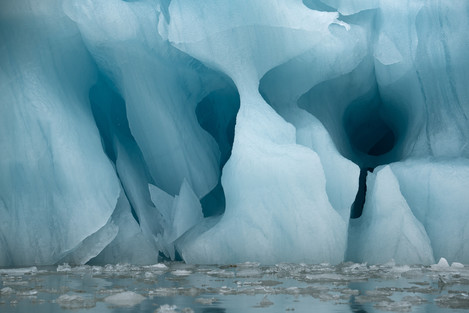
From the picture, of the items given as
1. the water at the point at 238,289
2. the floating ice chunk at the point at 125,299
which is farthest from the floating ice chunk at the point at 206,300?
the floating ice chunk at the point at 125,299

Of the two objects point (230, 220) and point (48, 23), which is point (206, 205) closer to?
point (230, 220)

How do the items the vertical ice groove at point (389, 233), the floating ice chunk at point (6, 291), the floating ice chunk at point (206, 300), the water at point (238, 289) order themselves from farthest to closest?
the vertical ice groove at point (389, 233)
the floating ice chunk at point (6, 291)
the floating ice chunk at point (206, 300)
the water at point (238, 289)

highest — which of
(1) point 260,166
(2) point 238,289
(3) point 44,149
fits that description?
(3) point 44,149

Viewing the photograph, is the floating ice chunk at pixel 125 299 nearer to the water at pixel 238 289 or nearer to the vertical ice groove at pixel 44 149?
the water at pixel 238 289

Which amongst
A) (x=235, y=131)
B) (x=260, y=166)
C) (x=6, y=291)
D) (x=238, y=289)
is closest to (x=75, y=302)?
(x=6, y=291)

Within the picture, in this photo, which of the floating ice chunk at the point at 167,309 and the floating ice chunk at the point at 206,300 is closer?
the floating ice chunk at the point at 167,309

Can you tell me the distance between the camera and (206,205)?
6.07 m

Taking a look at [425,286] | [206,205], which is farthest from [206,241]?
[425,286]

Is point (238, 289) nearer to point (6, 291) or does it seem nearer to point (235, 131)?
point (6, 291)

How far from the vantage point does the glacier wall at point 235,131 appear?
489cm

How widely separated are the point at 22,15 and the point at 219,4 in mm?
1473

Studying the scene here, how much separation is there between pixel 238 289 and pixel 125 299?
63 centimetres

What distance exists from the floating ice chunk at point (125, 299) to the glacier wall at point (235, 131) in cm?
213

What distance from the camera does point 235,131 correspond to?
5.12 m
